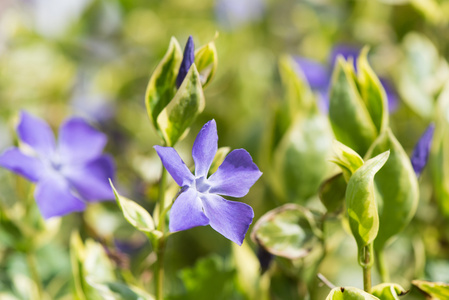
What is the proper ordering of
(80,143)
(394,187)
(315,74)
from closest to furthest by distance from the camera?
(394,187) → (80,143) → (315,74)

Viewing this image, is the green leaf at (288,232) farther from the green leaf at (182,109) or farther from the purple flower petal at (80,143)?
the purple flower petal at (80,143)

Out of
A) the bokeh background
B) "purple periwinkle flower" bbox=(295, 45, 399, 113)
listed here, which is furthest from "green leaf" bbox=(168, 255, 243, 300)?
"purple periwinkle flower" bbox=(295, 45, 399, 113)

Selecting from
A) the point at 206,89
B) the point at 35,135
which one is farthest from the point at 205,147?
the point at 206,89

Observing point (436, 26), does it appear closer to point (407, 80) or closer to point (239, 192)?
point (407, 80)

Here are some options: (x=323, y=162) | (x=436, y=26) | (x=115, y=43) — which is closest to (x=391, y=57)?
(x=436, y=26)

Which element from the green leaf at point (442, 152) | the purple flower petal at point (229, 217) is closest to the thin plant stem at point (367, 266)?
the purple flower petal at point (229, 217)

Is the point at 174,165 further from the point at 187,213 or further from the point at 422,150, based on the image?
the point at 422,150
